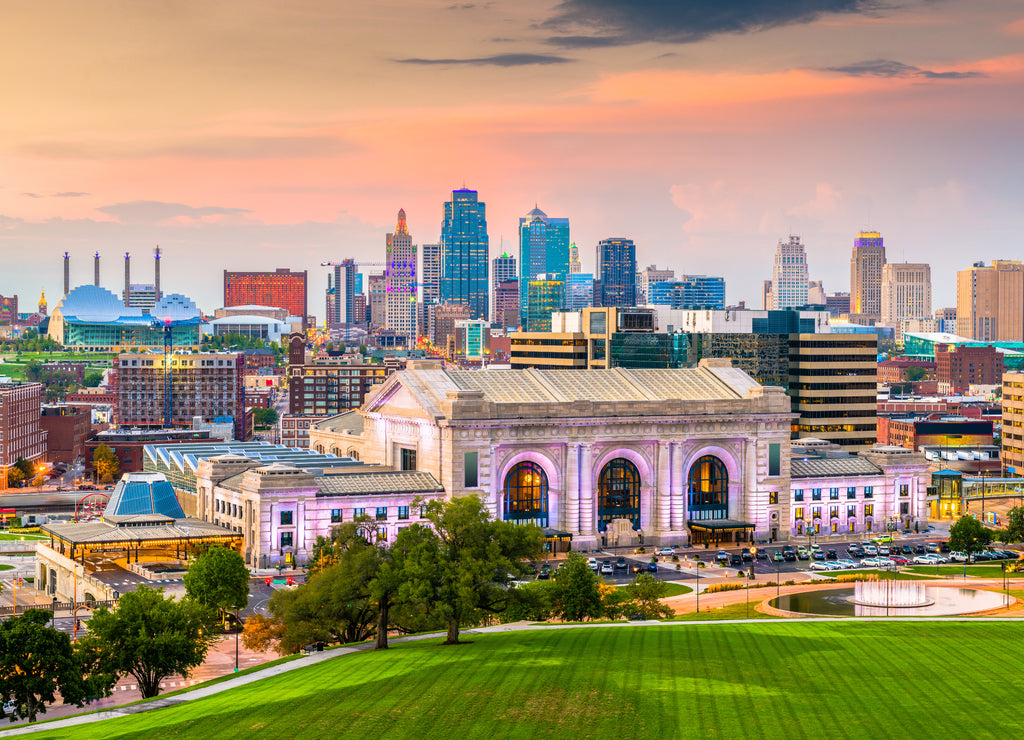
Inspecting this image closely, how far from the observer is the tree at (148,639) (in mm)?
100688

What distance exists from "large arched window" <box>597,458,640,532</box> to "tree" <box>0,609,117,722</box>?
93.5 m

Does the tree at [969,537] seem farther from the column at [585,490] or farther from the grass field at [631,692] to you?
the grass field at [631,692]

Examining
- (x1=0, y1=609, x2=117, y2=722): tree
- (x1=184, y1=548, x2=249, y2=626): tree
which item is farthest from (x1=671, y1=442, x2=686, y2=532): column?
(x1=0, y1=609, x2=117, y2=722): tree

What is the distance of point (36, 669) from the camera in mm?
95875

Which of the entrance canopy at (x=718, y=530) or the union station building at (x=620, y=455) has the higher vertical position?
the union station building at (x=620, y=455)

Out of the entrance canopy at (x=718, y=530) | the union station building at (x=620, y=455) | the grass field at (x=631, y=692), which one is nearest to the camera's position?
the grass field at (x=631, y=692)

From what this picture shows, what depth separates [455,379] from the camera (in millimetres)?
185125

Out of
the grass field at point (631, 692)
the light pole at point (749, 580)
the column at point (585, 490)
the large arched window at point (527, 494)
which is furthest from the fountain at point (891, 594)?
the large arched window at point (527, 494)

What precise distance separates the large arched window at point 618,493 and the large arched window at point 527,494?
7951 millimetres

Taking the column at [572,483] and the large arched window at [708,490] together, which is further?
the large arched window at [708,490]

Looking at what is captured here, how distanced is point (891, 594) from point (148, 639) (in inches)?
2858

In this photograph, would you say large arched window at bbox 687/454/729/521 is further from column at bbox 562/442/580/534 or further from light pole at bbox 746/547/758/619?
column at bbox 562/442/580/534

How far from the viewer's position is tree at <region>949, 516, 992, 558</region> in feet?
543

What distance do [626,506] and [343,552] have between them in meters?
82.3
